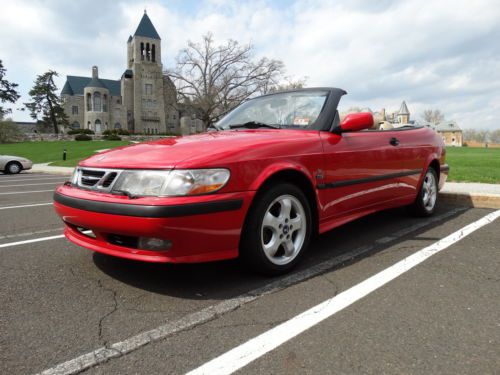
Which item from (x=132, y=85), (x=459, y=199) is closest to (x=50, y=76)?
(x=132, y=85)

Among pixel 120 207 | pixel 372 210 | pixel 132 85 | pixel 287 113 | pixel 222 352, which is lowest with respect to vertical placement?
pixel 222 352

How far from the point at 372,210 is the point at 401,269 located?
985mm

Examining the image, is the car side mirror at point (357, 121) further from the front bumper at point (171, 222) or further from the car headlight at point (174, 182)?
the car headlight at point (174, 182)

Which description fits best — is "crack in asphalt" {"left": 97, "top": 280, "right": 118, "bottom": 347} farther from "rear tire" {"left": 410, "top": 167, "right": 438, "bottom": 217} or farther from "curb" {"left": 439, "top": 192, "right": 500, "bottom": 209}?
"curb" {"left": 439, "top": 192, "right": 500, "bottom": 209}

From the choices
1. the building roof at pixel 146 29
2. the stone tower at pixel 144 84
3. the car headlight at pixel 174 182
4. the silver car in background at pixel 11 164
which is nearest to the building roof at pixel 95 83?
the stone tower at pixel 144 84

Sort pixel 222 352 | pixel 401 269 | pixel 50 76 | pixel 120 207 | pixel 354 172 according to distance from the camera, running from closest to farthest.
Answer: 1. pixel 222 352
2. pixel 120 207
3. pixel 401 269
4. pixel 354 172
5. pixel 50 76

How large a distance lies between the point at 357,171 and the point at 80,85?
85.0 meters

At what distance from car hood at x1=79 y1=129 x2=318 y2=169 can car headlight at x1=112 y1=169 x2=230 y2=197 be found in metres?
0.05

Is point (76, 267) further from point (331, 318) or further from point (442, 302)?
point (442, 302)

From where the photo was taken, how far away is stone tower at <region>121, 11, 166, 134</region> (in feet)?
232

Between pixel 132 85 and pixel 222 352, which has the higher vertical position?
pixel 132 85

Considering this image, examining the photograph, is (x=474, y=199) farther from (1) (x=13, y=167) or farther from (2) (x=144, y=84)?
(2) (x=144, y=84)

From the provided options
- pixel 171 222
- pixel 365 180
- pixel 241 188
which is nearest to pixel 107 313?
pixel 171 222

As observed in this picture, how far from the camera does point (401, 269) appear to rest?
9.64 ft
